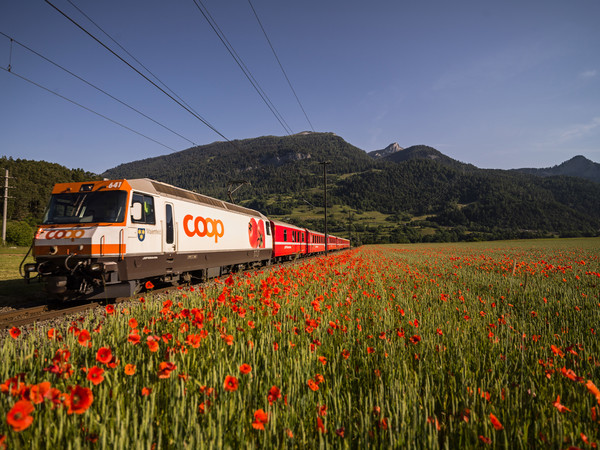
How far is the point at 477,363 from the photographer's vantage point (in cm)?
267

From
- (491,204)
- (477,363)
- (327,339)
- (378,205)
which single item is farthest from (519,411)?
(378,205)

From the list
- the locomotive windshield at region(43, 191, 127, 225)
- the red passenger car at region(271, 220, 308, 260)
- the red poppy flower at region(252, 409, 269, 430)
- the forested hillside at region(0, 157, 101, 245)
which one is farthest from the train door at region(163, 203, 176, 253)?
the forested hillside at region(0, 157, 101, 245)

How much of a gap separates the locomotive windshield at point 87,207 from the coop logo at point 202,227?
280 centimetres

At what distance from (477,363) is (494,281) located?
20.7ft

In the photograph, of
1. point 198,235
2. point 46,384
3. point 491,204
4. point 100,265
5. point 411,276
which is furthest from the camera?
point 491,204

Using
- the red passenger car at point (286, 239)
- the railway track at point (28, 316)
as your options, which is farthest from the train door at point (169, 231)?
the red passenger car at point (286, 239)

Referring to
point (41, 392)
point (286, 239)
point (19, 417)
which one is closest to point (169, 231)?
point (41, 392)

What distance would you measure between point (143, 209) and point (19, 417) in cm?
853

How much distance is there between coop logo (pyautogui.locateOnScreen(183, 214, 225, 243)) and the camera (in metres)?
11.0

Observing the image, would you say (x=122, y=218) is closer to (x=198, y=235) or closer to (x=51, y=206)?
(x=51, y=206)

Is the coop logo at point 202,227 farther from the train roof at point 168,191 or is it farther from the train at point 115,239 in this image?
the train roof at point 168,191

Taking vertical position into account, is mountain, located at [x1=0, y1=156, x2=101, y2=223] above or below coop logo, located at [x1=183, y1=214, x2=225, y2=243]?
above

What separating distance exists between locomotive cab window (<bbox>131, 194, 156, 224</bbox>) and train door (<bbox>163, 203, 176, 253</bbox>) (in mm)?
646

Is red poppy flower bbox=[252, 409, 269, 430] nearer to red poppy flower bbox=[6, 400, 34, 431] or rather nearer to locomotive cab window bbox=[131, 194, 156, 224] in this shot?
red poppy flower bbox=[6, 400, 34, 431]
